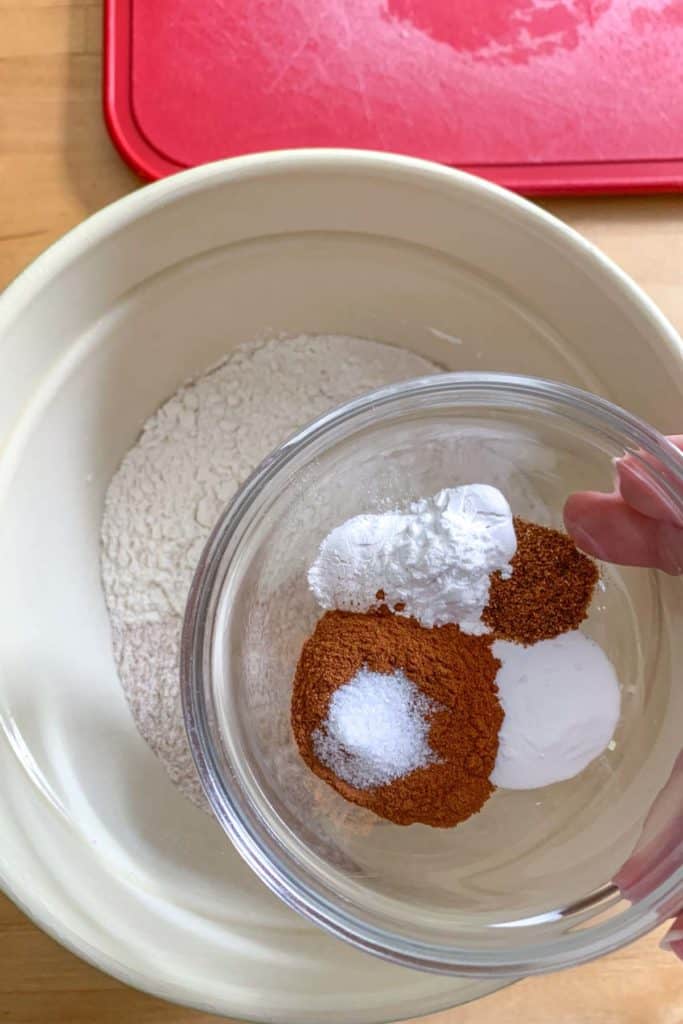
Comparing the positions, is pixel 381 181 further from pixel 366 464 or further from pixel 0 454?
pixel 0 454

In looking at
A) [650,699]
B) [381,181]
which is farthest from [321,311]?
[650,699]

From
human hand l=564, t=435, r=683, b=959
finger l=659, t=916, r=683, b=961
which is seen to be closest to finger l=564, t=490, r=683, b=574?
human hand l=564, t=435, r=683, b=959

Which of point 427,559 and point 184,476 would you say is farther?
point 184,476

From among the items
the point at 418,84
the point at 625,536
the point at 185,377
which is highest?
the point at 418,84

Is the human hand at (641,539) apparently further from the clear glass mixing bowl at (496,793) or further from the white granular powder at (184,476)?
the white granular powder at (184,476)

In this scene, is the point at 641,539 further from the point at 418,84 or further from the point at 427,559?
the point at 418,84

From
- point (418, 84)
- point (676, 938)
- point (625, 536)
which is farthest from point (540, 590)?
point (418, 84)

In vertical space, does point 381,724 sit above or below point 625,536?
below

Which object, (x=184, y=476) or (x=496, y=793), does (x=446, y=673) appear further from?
(x=184, y=476)
